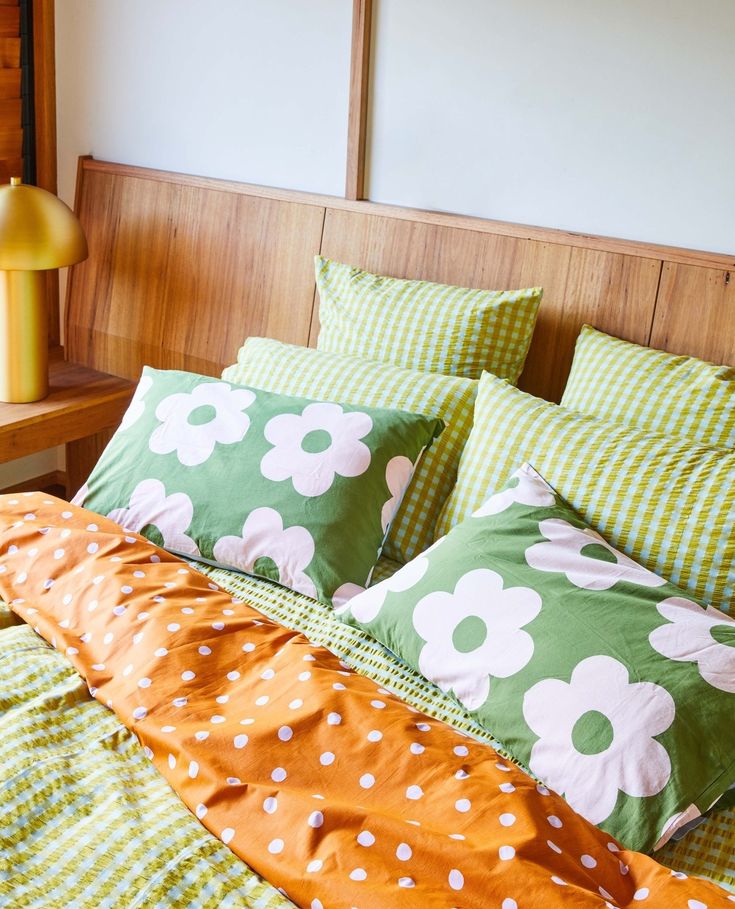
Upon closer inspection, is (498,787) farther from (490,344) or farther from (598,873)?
(490,344)

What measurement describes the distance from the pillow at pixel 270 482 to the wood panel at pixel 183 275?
1.91 feet

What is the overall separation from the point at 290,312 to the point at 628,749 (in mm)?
1480

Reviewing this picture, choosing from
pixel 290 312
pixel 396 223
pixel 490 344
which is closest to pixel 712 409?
pixel 490 344

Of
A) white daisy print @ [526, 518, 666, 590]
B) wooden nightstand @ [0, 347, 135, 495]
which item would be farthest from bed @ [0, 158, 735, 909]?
white daisy print @ [526, 518, 666, 590]

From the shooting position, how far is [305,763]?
126 cm

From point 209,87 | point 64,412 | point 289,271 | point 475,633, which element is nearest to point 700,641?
point 475,633

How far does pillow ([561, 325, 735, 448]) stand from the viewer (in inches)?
70.9

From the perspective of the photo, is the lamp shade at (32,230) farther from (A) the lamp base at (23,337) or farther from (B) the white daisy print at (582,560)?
(B) the white daisy print at (582,560)

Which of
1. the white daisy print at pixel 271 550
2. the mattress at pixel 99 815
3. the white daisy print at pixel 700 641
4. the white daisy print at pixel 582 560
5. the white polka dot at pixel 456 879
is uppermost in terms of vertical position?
the white daisy print at pixel 582 560

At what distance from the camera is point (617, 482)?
1.68 meters

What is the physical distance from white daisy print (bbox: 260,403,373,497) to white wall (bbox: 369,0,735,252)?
0.66m

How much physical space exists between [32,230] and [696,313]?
1.47 m

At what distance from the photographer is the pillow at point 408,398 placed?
76.6 inches

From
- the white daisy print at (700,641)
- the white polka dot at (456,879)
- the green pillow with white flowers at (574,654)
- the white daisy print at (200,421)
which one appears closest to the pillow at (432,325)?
the white daisy print at (200,421)
